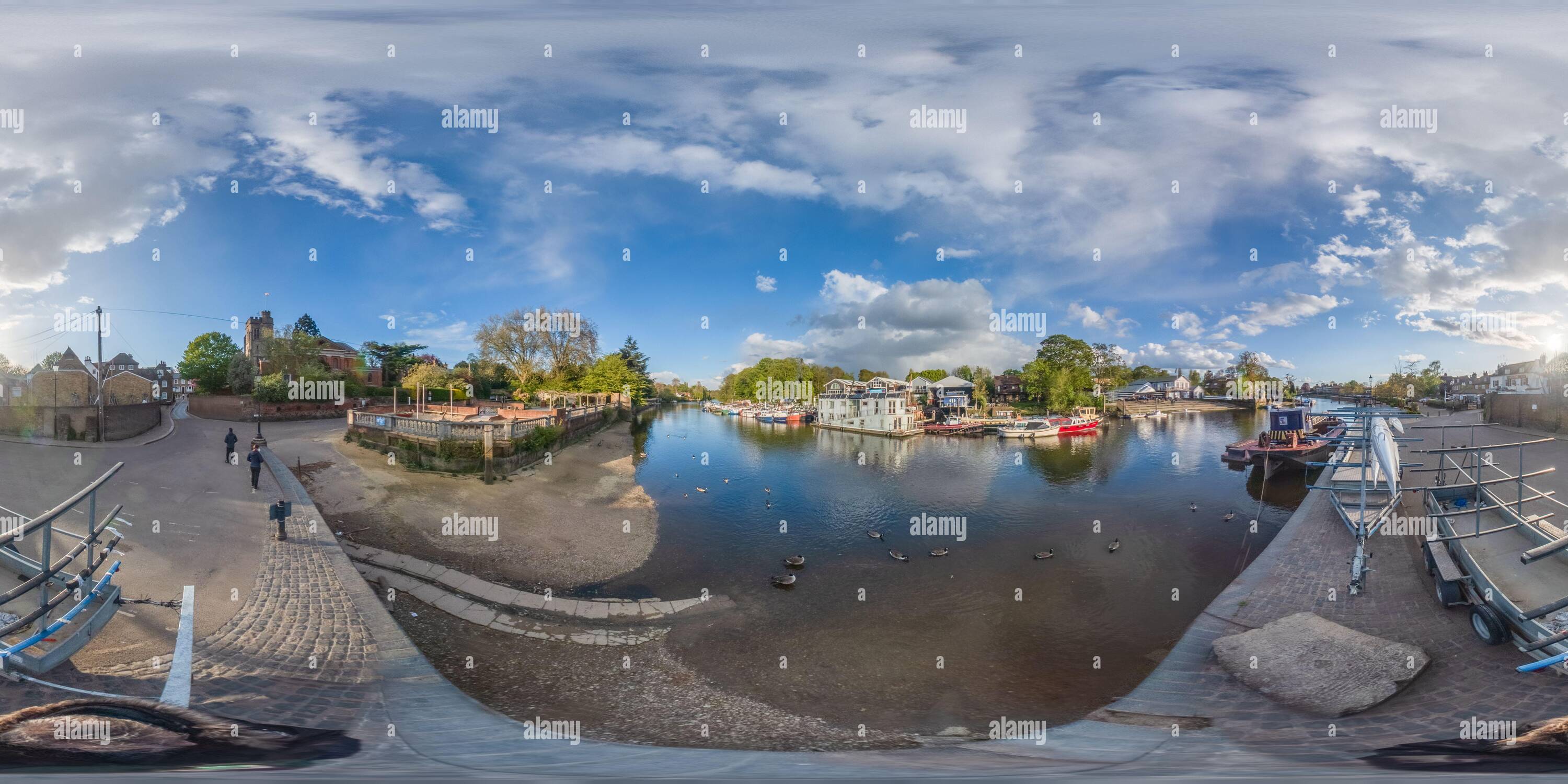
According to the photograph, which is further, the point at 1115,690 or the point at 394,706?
the point at 1115,690

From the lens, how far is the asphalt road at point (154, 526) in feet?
9.29

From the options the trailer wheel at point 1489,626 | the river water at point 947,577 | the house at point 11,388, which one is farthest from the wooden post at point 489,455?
the trailer wheel at point 1489,626

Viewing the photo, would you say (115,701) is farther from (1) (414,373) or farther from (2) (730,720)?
(1) (414,373)

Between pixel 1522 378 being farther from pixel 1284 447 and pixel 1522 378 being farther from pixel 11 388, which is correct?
pixel 11 388

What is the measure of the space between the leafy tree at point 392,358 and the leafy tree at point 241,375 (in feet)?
32.5

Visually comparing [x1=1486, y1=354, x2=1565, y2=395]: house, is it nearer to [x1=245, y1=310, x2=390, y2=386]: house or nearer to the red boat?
the red boat

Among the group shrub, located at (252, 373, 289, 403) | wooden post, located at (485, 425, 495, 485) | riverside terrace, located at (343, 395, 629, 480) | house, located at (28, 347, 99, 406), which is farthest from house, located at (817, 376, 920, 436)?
house, located at (28, 347, 99, 406)

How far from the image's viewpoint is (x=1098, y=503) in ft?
41.2

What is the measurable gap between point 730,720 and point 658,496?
25.9 feet

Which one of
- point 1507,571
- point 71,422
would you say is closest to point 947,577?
point 1507,571

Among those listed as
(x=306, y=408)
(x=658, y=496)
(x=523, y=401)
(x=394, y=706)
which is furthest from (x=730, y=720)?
(x=523, y=401)

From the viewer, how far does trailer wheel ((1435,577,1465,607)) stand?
132 inches

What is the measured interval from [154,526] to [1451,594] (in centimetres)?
1034

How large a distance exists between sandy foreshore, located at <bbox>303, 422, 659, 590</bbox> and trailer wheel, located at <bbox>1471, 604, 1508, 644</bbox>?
767cm
